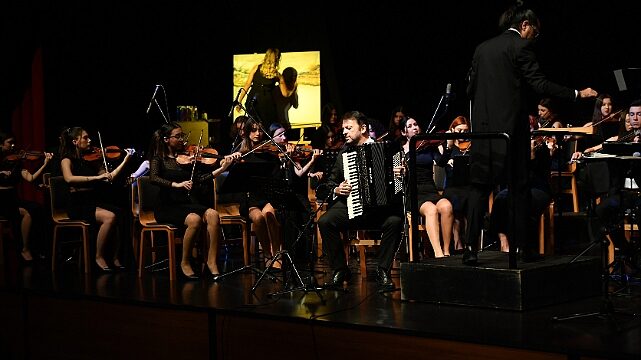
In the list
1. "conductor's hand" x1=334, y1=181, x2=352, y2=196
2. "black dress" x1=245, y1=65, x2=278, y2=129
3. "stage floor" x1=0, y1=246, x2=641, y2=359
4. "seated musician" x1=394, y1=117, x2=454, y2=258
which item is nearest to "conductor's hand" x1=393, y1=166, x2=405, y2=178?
"seated musician" x1=394, y1=117, x2=454, y2=258

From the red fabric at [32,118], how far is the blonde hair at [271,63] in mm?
2498

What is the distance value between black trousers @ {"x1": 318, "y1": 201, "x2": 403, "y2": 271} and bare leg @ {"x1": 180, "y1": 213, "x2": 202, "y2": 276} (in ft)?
3.38

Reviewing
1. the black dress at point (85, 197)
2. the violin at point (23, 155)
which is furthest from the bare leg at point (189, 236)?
the violin at point (23, 155)

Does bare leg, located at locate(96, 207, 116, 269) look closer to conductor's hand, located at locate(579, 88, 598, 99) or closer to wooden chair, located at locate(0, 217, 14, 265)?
wooden chair, located at locate(0, 217, 14, 265)

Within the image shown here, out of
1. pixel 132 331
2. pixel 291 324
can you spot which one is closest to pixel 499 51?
pixel 291 324

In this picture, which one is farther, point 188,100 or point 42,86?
point 188,100

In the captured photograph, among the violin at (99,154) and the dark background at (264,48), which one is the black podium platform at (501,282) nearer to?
the dark background at (264,48)

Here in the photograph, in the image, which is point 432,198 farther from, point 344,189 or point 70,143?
point 70,143

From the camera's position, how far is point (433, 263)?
4.89m

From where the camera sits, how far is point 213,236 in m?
6.32

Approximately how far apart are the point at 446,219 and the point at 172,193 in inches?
80.7

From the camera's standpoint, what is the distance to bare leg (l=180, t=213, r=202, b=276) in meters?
6.25

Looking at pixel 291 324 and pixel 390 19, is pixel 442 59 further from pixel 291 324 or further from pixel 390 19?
pixel 291 324

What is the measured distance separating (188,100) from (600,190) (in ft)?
18.9
